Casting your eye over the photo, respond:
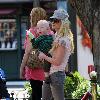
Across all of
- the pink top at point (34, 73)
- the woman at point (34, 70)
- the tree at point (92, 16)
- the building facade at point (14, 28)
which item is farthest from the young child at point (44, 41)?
the building facade at point (14, 28)

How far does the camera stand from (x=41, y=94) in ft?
25.0

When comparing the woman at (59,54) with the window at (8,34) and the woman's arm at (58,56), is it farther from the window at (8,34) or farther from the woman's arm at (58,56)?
the window at (8,34)

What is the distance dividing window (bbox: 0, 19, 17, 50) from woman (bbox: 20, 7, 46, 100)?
13.1 meters

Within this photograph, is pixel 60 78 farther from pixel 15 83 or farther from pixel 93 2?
pixel 15 83

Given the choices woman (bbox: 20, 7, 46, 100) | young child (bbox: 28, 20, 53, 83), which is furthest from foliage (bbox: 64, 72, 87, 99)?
young child (bbox: 28, 20, 53, 83)

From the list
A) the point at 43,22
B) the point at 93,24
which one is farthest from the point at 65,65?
the point at 93,24

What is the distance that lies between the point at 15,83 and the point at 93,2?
417 inches

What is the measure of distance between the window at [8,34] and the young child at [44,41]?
44.9ft

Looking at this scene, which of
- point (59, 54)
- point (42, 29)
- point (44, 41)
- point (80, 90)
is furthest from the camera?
point (80, 90)

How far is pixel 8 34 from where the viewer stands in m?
21.0

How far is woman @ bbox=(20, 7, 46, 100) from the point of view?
7.37 meters

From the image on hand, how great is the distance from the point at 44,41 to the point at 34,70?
829 mm

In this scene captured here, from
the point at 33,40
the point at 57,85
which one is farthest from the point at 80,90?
the point at 57,85

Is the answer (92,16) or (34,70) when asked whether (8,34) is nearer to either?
(92,16)
